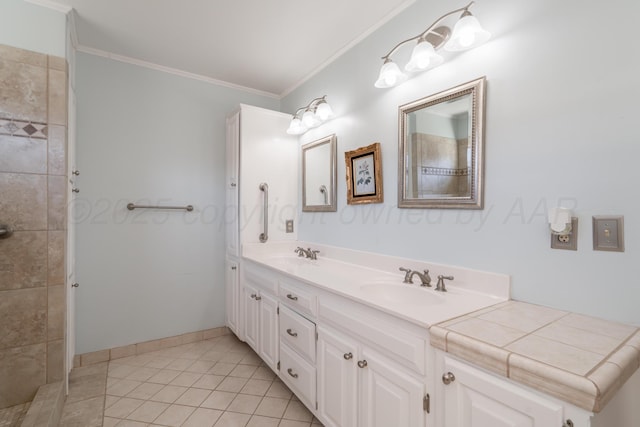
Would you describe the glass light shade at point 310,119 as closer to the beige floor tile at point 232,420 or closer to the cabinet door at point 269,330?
the cabinet door at point 269,330

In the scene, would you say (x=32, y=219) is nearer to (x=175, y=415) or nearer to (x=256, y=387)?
(x=175, y=415)

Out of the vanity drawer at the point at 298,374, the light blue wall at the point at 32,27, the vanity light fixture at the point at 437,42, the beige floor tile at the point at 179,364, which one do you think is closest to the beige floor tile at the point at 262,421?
the vanity drawer at the point at 298,374

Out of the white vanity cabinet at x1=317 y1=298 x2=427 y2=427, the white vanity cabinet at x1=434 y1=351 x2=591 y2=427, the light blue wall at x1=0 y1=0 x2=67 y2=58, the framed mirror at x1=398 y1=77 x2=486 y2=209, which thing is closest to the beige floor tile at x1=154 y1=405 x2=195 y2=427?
the white vanity cabinet at x1=317 y1=298 x2=427 y2=427

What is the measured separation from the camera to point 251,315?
7.32 ft

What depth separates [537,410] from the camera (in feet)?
2.28

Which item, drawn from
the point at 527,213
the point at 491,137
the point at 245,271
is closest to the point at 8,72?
the point at 245,271

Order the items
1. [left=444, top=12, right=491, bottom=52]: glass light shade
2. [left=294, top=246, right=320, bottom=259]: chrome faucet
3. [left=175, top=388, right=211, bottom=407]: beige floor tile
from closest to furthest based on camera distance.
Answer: [left=444, top=12, right=491, bottom=52]: glass light shade < [left=175, top=388, right=211, bottom=407]: beige floor tile < [left=294, top=246, right=320, bottom=259]: chrome faucet

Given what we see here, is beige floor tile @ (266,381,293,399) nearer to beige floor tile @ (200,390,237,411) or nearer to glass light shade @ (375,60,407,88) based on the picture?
beige floor tile @ (200,390,237,411)

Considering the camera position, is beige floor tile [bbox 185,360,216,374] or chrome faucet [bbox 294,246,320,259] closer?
beige floor tile [bbox 185,360,216,374]

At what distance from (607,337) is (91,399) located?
260 centimetres

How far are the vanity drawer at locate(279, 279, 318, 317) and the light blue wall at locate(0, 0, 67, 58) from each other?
1906 mm

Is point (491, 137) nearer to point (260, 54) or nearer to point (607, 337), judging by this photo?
point (607, 337)

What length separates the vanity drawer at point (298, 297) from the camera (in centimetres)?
153

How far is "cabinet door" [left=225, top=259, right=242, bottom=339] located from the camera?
8.17 feet
